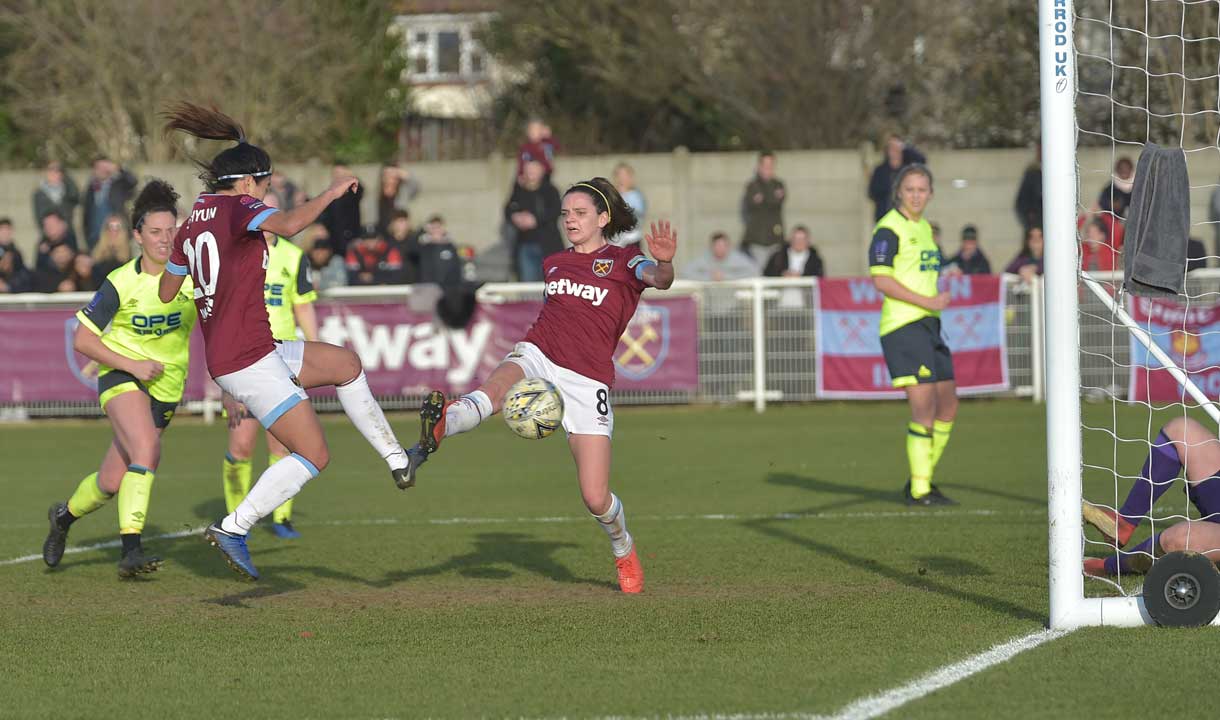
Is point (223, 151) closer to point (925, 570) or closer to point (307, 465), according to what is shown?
point (307, 465)

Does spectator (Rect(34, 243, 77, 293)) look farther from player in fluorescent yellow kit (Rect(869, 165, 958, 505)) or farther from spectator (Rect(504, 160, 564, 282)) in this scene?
player in fluorescent yellow kit (Rect(869, 165, 958, 505))

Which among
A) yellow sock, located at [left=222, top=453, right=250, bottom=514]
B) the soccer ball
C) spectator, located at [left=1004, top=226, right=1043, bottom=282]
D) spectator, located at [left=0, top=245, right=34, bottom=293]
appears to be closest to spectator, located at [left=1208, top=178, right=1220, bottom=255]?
spectator, located at [left=1004, top=226, right=1043, bottom=282]

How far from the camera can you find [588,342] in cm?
807

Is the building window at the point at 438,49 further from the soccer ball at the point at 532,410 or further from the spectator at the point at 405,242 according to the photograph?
the soccer ball at the point at 532,410

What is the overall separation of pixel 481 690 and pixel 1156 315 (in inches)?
540

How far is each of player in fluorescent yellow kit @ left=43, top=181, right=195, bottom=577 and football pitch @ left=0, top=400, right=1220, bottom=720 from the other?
0.37m

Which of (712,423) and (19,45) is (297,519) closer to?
(712,423)

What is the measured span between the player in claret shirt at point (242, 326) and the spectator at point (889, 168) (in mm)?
14643

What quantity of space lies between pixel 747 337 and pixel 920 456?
26.0 ft

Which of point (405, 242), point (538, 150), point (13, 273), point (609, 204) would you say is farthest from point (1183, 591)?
point (13, 273)

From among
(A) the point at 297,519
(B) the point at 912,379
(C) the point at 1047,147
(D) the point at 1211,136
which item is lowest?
(A) the point at 297,519

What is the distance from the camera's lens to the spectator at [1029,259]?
18859 mm

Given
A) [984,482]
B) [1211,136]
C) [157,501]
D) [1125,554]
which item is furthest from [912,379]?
[1211,136]

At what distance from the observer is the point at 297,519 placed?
11.5m
